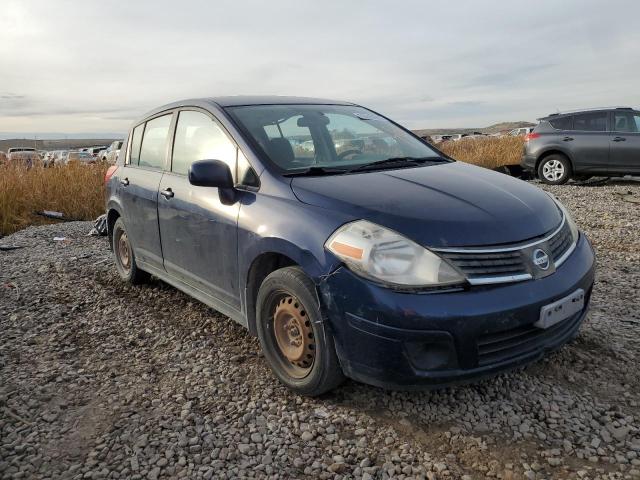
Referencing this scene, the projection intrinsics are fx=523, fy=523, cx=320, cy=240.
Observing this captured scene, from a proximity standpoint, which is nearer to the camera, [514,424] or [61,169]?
[514,424]

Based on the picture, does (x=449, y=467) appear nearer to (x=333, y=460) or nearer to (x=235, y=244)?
(x=333, y=460)

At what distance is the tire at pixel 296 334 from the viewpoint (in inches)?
103

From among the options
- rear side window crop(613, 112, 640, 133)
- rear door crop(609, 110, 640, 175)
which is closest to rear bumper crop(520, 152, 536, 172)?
rear door crop(609, 110, 640, 175)

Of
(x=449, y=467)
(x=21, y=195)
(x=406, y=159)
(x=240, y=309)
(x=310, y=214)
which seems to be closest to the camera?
(x=449, y=467)

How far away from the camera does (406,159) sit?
11.8 ft

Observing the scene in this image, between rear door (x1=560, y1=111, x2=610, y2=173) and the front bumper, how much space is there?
32.9 feet

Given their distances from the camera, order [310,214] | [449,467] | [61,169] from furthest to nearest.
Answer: [61,169], [310,214], [449,467]

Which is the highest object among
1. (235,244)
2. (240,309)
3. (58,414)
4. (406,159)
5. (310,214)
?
(406,159)

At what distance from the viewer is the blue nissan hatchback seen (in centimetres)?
238

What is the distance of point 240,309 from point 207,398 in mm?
565

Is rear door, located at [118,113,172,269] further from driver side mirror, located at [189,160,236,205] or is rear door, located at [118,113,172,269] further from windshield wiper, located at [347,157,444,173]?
windshield wiper, located at [347,157,444,173]

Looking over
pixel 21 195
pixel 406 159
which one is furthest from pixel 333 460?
A: pixel 21 195

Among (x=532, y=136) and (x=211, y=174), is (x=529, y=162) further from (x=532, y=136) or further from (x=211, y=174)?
(x=211, y=174)

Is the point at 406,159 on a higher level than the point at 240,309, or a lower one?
higher
